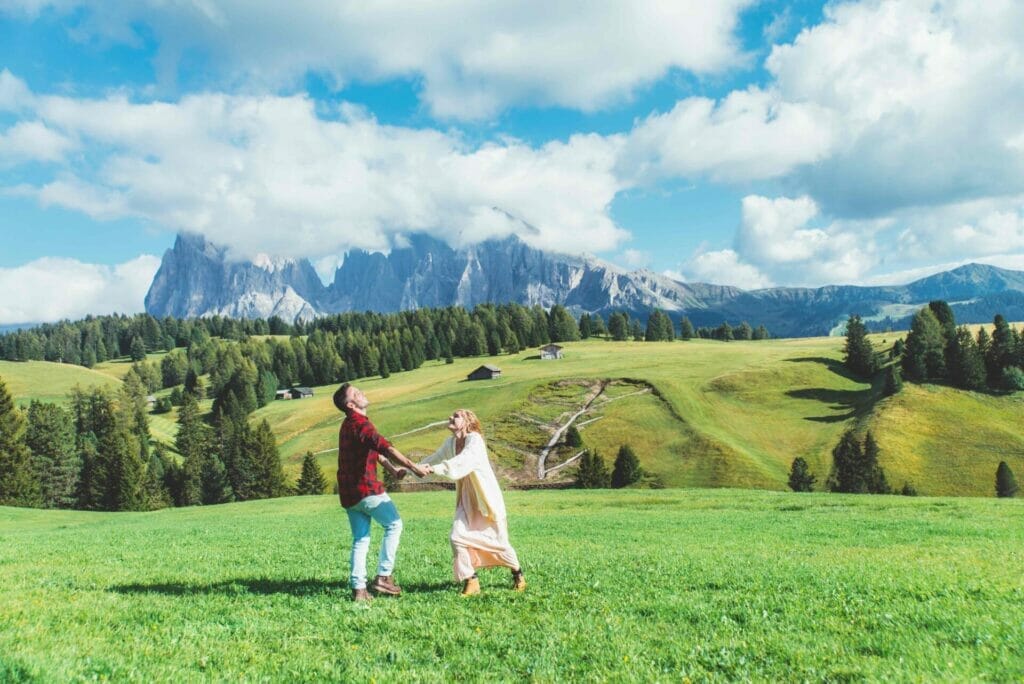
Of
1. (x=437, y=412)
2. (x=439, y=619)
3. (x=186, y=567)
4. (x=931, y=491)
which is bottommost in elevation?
(x=931, y=491)

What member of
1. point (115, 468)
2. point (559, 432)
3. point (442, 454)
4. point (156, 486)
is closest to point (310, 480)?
point (156, 486)

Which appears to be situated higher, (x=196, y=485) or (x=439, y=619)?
(x=439, y=619)

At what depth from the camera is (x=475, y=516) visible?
37.9 feet

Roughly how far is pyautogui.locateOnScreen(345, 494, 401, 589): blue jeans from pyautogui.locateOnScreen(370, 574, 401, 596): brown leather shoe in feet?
0.33

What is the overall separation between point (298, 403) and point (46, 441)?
70.5 meters

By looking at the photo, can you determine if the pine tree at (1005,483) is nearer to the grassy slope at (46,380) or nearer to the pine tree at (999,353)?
the pine tree at (999,353)

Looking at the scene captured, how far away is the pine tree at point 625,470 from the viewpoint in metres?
79.2

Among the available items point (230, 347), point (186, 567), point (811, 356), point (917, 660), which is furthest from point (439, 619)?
point (230, 347)

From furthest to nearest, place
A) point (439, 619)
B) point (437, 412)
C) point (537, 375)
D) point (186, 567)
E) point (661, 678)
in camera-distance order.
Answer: point (537, 375) < point (437, 412) < point (186, 567) < point (439, 619) < point (661, 678)

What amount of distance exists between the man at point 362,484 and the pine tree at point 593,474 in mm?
67782

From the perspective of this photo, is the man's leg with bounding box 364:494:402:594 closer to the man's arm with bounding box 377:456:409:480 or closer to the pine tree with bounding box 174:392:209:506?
the man's arm with bounding box 377:456:409:480

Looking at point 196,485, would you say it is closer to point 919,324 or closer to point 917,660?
point 917,660

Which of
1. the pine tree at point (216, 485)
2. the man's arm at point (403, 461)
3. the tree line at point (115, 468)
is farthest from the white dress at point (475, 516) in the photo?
the pine tree at point (216, 485)

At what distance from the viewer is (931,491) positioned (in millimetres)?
78312
